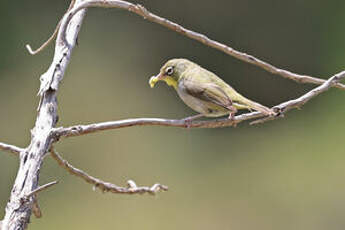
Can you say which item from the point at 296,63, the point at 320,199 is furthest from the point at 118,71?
the point at 320,199

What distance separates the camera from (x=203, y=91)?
236cm

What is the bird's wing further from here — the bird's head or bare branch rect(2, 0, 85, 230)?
bare branch rect(2, 0, 85, 230)

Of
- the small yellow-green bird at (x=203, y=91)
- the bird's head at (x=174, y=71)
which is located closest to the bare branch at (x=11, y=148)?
the small yellow-green bird at (x=203, y=91)

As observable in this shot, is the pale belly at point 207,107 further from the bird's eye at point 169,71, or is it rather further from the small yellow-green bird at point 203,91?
the bird's eye at point 169,71

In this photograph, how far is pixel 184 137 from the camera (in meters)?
6.51

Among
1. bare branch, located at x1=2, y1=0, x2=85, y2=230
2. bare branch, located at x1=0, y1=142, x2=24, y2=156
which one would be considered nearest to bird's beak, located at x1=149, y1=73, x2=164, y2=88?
bare branch, located at x1=2, y1=0, x2=85, y2=230

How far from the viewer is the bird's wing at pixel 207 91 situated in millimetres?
2221

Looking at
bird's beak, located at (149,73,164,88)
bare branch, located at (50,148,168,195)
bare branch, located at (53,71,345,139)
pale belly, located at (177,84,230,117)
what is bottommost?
bare branch, located at (50,148,168,195)

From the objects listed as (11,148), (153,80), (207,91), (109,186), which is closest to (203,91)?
(207,91)

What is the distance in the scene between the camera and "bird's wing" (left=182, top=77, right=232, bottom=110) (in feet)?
7.29

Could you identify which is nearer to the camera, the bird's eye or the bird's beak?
the bird's beak

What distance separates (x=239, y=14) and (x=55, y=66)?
543 cm

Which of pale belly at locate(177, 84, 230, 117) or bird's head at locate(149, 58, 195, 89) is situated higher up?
bird's head at locate(149, 58, 195, 89)

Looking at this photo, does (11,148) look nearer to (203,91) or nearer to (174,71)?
(203,91)
